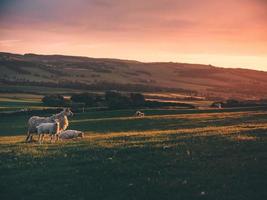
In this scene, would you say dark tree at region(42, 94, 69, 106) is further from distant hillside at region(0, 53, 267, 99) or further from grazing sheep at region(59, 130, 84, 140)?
grazing sheep at region(59, 130, 84, 140)

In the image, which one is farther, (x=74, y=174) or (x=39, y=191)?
(x=74, y=174)

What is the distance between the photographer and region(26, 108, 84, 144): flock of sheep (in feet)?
112

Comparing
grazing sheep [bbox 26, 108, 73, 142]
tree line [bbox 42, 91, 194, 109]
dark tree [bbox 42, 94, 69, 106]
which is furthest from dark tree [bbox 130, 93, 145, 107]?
grazing sheep [bbox 26, 108, 73, 142]

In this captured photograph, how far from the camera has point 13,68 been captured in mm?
182750

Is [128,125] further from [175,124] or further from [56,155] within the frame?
[56,155]

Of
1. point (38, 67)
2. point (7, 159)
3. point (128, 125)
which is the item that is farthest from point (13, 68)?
point (7, 159)

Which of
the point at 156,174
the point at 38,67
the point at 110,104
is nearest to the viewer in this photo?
the point at 156,174

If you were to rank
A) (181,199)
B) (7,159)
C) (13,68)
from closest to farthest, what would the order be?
(181,199)
(7,159)
(13,68)

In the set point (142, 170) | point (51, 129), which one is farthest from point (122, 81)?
point (142, 170)

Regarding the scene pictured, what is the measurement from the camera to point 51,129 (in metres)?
34.3

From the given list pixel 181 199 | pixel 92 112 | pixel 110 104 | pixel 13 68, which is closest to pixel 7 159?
pixel 181 199

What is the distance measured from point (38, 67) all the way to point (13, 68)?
Result: 58.8 ft

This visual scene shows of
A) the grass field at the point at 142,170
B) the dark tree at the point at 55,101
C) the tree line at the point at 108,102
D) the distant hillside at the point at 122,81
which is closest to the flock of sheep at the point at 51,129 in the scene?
the grass field at the point at 142,170

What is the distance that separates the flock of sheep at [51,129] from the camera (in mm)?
34281
